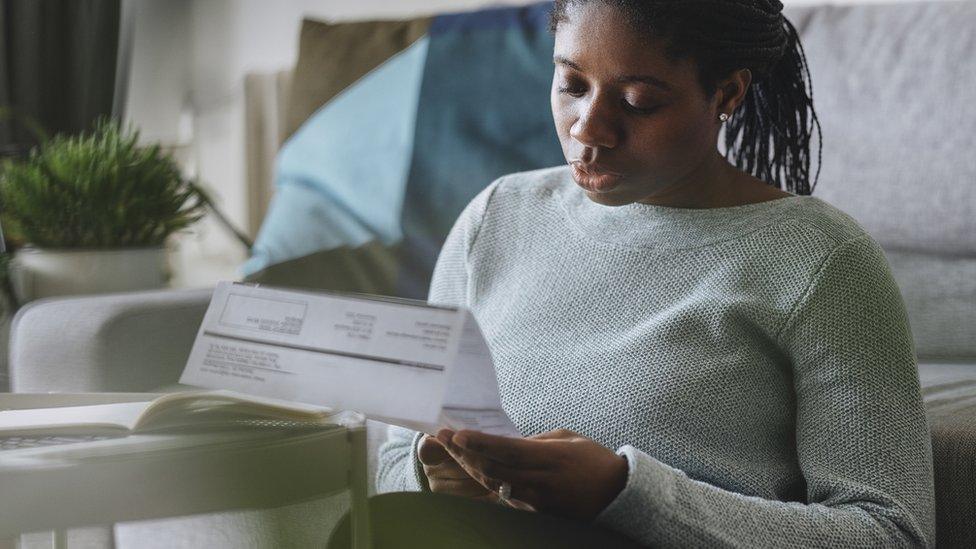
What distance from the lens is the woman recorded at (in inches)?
25.5

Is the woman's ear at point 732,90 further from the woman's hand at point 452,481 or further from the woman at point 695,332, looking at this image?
the woman's hand at point 452,481

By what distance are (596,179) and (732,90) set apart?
13 cm

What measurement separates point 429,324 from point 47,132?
6.45 ft

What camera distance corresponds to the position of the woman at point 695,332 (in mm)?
648

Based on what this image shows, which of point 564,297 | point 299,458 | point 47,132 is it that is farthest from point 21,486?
point 47,132

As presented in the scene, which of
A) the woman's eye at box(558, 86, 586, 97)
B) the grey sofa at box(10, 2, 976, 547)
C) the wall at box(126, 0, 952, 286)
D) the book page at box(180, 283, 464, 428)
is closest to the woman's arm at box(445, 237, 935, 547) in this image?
the book page at box(180, 283, 464, 428)

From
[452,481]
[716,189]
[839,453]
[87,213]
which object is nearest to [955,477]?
[839,453]

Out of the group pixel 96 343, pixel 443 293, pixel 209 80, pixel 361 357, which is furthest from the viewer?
pixel 209 80

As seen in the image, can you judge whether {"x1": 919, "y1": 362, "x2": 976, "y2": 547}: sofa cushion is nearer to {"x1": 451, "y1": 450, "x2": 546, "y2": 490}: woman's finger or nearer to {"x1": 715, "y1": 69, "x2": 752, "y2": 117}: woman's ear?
{"x1": 715, "y1": 69, "x2": 752, "y2": 117}: woman's ear

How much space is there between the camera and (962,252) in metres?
1.14

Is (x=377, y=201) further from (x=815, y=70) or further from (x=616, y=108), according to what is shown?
(x=616, y=108)

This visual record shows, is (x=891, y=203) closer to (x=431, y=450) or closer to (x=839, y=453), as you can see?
(x=839, y=453)

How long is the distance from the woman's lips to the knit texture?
8 cm

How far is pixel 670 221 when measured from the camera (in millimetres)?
806
